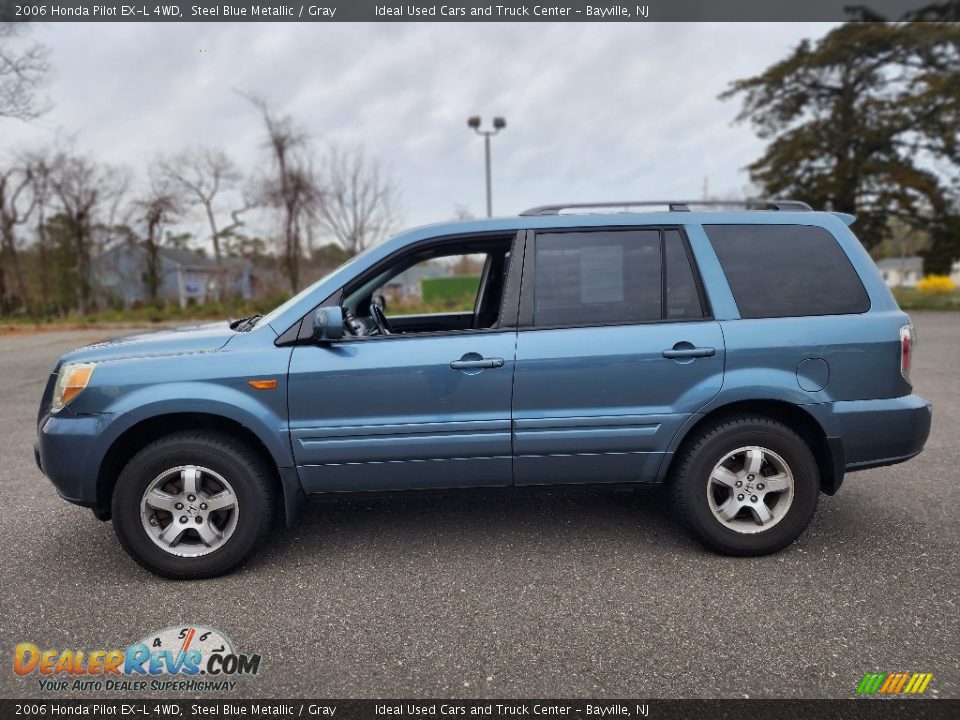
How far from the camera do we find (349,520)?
3.68 meters

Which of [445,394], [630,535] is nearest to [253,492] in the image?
[445,394]

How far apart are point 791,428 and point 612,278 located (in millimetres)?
1248

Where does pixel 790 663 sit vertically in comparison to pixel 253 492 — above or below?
below

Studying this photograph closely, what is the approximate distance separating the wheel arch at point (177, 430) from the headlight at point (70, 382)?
322 millimetres

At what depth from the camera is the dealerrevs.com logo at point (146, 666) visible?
221 cm

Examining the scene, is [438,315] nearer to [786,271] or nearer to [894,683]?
[786,271]

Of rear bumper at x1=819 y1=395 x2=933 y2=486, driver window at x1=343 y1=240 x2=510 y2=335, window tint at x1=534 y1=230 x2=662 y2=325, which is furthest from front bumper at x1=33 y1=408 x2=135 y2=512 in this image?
rear bumper at x1=819 y1=395 x2=933 y2=486

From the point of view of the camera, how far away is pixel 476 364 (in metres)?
2.93

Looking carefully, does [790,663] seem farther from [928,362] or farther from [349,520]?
[928,362]

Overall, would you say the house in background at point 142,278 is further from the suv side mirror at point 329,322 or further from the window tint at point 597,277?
the window tint at point 597,277

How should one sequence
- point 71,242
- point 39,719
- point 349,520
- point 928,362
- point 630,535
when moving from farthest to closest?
point 71,242 → point 928,362 → point 349,520 → point 630,535 → point 39,719

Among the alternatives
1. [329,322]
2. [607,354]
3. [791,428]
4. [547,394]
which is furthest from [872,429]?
[329,322]

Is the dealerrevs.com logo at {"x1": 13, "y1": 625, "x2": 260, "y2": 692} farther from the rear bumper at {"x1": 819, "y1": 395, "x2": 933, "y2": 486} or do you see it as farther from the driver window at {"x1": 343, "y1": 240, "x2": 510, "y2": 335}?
the rear bumper at {"x1": 819, "y1": 395, "x2": 933, "y2": 486}

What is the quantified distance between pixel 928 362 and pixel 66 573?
1206 centimetres
